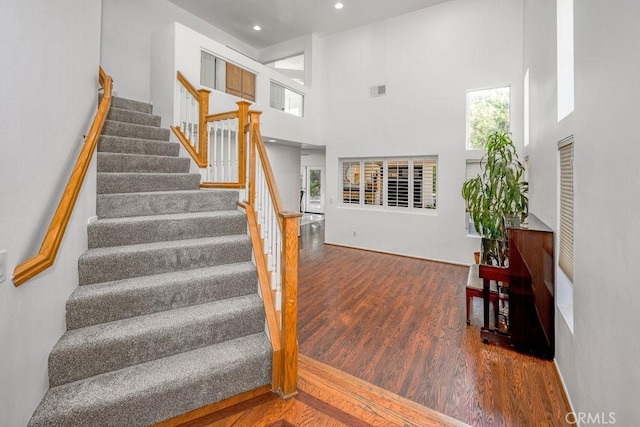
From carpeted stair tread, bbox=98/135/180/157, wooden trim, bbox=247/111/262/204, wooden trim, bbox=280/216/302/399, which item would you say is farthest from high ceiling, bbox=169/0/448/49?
wooden trim, bbox=280/216/302/399

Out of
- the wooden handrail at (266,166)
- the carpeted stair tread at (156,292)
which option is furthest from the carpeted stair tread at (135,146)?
the carpeted stair tread at (156,292)

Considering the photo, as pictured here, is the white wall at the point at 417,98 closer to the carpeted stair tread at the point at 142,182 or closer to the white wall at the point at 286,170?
the white wall at the point at 286,170

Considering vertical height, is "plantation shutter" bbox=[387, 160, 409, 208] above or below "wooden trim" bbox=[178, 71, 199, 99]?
below

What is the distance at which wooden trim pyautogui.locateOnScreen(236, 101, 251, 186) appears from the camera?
3.37 metres

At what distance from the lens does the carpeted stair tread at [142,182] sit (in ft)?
9.81

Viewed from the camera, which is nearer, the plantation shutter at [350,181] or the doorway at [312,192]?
the plantation shutter at [350,181]

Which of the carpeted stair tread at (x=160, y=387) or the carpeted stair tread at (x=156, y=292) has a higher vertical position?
the carpeted stair tread at (x=156, y=292)

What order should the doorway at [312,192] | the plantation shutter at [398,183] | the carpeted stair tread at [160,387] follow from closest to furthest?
1. the carpeted stair tread at [160,387]
2. the plantation shutter at [398,183]
3. the doorway at [312,192]

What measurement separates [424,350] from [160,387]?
85.3 inches

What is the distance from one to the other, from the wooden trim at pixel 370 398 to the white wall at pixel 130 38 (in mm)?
6084

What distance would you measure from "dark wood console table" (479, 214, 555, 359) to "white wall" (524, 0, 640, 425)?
15.4 inches

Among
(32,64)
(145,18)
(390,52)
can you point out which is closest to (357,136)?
(390,52)

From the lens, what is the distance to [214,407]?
192 cm

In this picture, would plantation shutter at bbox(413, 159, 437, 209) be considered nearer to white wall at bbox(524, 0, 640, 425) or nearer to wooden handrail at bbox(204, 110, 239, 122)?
white wall at bbox(524, 0, 640, 425)
